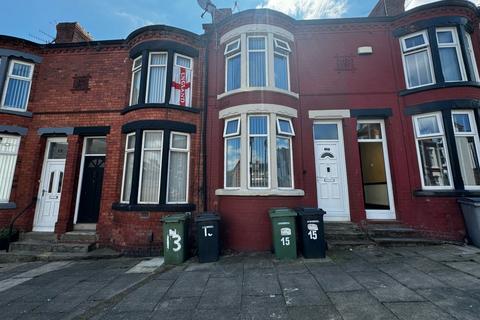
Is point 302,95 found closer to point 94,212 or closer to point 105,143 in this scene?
point 105,143

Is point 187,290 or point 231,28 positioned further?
point 231,28

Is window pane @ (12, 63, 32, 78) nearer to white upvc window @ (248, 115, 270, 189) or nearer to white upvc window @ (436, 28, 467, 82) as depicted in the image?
white upvc window @ (248, 115, 270, 189)

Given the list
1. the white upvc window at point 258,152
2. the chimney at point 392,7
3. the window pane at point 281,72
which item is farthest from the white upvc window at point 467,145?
the white upvc window at point 258,152

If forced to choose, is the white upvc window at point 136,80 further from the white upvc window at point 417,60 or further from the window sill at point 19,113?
the white upvc window at point 417,60

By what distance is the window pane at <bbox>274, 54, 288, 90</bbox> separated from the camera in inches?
301

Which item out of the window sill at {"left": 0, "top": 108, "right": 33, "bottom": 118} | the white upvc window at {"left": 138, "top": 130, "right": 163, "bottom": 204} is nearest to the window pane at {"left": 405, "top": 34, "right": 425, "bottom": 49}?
the white upvc window at {"left": 138, "top": 130, "right": 163, "bottom": 204}

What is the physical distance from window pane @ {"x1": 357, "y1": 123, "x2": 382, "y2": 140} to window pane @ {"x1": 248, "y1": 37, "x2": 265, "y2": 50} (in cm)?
437

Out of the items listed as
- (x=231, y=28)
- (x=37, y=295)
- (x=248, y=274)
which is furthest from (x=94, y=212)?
(x=231, y=28)

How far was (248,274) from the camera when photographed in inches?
187

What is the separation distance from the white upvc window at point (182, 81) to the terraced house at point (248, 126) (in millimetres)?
41

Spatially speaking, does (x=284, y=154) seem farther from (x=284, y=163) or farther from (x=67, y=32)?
(x=67, y=32)

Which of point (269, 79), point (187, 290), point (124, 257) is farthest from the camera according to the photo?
point (269, 79)

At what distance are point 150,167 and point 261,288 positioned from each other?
4.97m

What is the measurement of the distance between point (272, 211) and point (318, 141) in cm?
325
